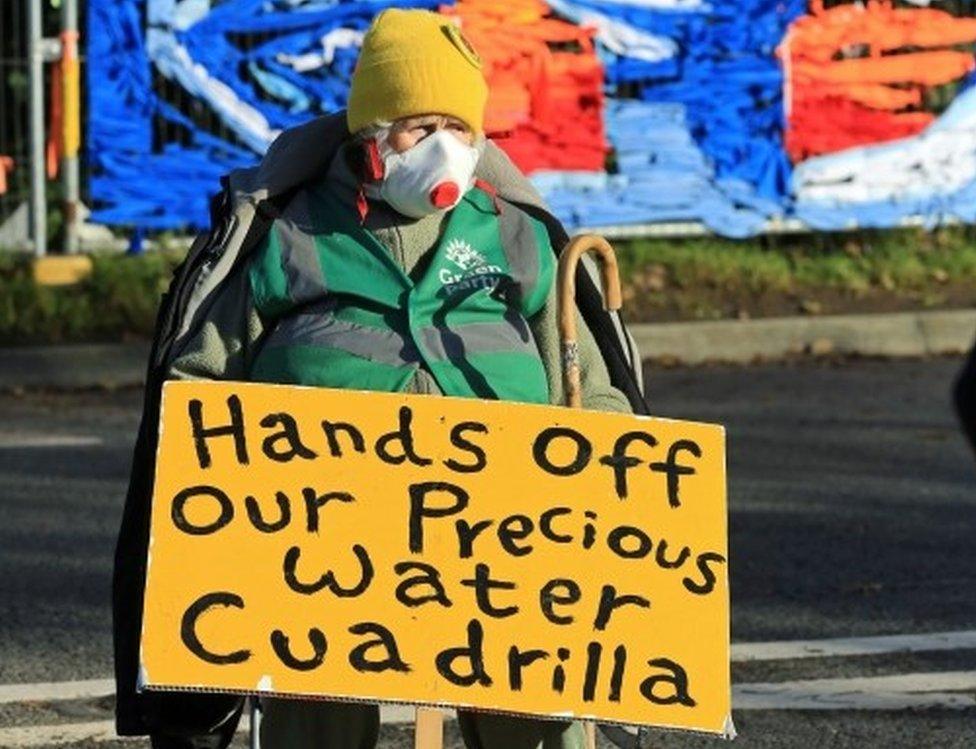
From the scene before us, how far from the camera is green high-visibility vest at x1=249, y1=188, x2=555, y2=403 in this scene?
4562 mm

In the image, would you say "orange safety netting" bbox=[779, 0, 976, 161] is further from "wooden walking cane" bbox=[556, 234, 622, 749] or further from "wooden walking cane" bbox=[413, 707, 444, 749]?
"wooden walking cane" bbox=[413, 707, 444, 749]

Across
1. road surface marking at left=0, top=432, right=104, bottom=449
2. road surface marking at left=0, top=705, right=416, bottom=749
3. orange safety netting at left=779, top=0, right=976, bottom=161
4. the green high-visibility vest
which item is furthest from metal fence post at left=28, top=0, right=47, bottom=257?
the green high-visibility vest

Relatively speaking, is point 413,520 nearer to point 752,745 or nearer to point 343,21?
point 752,745

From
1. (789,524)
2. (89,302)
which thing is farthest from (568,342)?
(89,302)

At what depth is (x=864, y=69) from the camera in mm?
14633

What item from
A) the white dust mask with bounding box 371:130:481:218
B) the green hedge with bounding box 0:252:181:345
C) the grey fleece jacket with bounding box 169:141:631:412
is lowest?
the green hedge with bounding box 0:252:181:345

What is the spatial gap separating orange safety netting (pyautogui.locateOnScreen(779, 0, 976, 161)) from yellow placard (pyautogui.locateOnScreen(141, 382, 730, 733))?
33.4 ft

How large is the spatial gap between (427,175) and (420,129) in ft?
0.43

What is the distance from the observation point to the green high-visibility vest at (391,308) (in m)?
4.56

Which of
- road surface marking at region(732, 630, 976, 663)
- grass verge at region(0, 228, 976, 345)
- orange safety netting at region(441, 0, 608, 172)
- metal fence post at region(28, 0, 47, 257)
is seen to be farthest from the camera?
orange safety netting at region(441, 0, 608, 172)

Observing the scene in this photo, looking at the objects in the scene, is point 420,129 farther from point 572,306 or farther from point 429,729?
point 429,729

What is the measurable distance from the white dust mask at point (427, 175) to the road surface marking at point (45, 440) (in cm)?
619

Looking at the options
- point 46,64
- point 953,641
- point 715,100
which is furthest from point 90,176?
point 953,641

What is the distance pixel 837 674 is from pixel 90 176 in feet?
24.1
